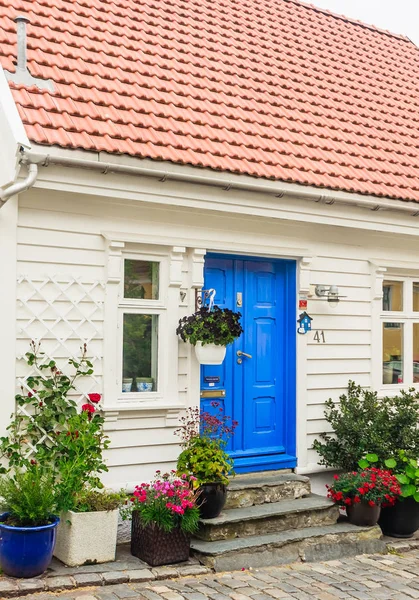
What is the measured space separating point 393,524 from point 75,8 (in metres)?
6.70

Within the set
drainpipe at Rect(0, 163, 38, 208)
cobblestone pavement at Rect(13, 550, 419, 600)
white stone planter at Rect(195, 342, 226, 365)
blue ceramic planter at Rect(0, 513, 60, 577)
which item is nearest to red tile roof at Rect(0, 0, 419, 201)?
drainpipe at Rect(0, 163, 38, 208)

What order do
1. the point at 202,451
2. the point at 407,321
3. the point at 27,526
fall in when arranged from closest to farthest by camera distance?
the point at 27,526 < the point at 202,451 < the point at 407,321

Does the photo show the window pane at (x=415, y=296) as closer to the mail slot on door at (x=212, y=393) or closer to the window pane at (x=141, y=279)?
the mail slot on door at (x=212, y=393)

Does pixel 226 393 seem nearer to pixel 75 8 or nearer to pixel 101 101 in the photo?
pixel 101 101

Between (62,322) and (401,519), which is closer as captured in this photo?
(62,322)

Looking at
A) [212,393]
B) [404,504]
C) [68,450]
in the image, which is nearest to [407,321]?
[404,504]

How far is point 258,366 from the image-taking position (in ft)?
27.0

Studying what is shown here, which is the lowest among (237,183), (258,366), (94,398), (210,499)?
(210,499)

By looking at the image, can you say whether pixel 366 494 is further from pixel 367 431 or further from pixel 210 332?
pixel 210 332

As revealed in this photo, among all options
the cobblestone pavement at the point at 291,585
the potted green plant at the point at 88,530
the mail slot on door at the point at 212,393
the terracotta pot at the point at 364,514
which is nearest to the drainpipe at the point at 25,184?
the potted green plant at the point at 88,530

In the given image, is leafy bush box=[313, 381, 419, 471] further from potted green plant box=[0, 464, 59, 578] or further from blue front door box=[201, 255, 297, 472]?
potted green plant box=[0, 464, 59, 578]

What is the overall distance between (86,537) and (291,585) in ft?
5.61

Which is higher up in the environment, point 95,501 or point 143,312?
point 143,312

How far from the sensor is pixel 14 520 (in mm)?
5902
